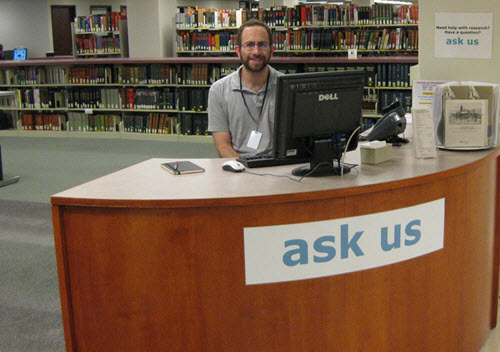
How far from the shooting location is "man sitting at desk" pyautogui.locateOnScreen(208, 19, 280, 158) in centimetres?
343

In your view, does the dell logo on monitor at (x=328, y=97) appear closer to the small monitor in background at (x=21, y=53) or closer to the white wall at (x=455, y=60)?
the white wall at (x=455, y=60)

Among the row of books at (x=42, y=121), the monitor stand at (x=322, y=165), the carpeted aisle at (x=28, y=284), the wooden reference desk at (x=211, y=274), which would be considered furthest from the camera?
the row of books at (x=42, y=121)

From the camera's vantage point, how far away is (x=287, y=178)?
2.30 meters

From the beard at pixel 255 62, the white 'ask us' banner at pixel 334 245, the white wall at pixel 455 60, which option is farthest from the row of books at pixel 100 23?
the white 'ask us' banner at pixel 334 245

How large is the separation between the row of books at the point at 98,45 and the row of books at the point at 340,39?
7.57 ft

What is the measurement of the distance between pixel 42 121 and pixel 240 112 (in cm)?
709

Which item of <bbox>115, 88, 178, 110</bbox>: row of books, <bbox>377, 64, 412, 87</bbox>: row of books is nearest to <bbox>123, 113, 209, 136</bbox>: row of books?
<bbox>115, 88, 178, 110</bbox>: row of books

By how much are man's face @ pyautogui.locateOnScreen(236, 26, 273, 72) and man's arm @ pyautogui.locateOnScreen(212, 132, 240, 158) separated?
0.43m

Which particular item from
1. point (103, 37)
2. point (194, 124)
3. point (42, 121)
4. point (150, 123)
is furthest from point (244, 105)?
point (103, 37)

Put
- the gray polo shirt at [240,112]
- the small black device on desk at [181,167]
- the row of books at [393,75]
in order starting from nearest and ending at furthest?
the small black device on desk at [181,167] < the gray polo shirt at [240,112] < the row of books at [393,75]

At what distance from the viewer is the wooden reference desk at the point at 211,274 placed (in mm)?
2023

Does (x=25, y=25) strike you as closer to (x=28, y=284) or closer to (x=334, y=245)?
(x=28, y=284)

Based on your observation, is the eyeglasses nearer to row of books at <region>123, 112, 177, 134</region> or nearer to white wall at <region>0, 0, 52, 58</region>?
row of books at <region>123, 112, 177, 134</region>

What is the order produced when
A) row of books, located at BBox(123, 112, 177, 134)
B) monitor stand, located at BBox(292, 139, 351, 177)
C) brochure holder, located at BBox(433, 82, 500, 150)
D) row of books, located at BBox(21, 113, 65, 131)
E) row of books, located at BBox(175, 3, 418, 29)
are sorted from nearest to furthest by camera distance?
1. monitor stand, located at BBox(292, 139, 351, 177)
2. brochure holder, located at BBox(433, 82, 500, 150)
3. row of books, located at BBox(175, 3, 418, 29)
4. row of books, located at BBox(123, 112, 177, 134)
5. row of books, located at BBox(21, 113, 65, 131)
